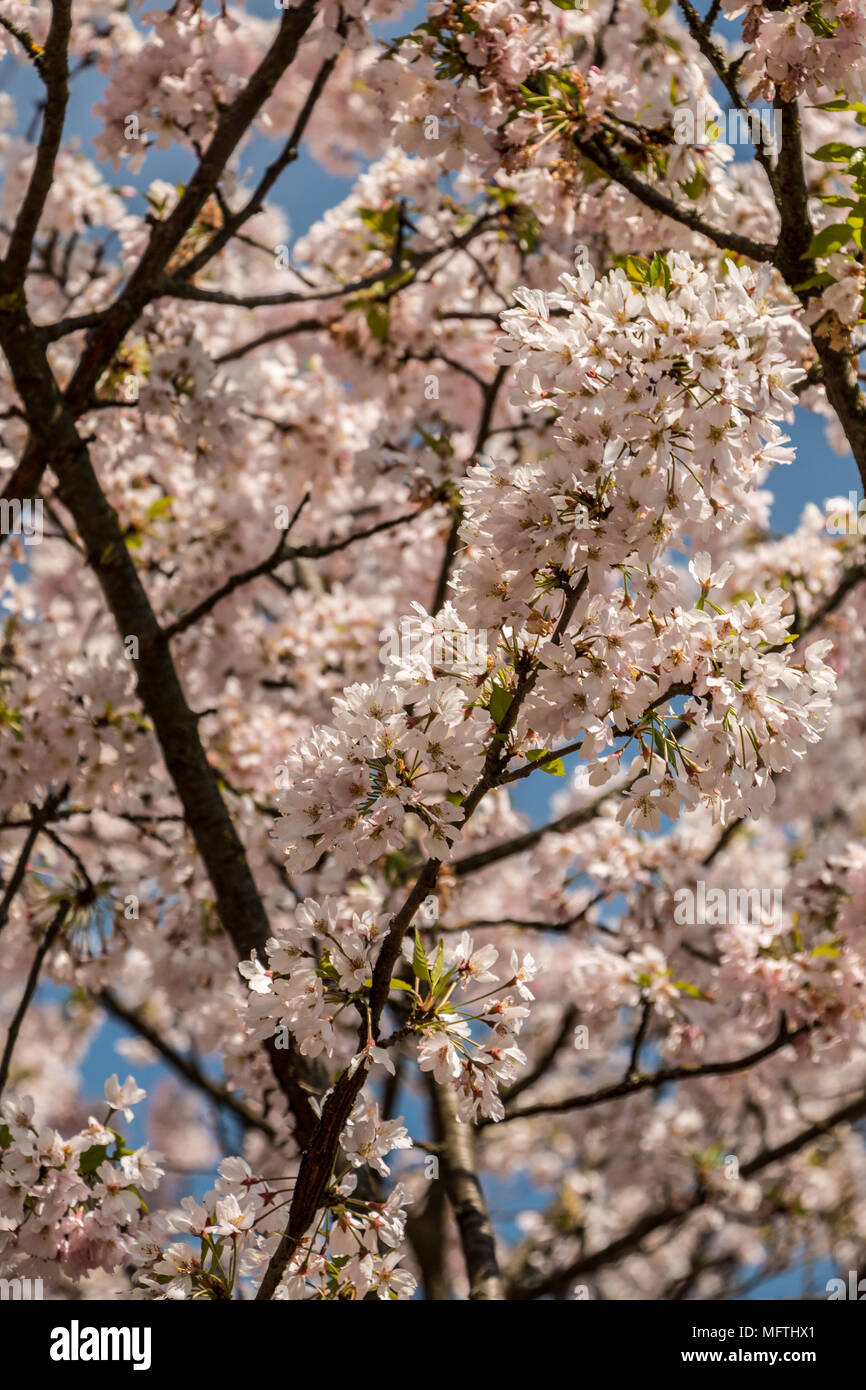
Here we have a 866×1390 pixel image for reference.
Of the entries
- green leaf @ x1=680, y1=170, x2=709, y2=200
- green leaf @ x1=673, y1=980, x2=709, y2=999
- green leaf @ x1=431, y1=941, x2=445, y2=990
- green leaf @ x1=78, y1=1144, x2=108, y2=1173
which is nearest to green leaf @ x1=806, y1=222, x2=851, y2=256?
green leaf @ x1=680, y1=170, x2=709, y2=200

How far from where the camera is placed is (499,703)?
7.23 feet

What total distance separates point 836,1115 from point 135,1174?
3124 millimetres

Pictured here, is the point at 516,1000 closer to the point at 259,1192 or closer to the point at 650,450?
the point at 259,1192

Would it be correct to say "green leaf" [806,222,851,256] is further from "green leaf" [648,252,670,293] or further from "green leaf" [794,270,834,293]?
"green leaf" [648,252,670,293]

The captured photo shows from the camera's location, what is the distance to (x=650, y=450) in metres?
2.05

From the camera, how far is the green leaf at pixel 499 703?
7.21 feet

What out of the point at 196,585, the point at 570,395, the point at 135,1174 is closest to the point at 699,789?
the point at 570,395

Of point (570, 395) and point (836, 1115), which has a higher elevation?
point (570, 395)

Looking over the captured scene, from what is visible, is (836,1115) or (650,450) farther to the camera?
(836,1115)

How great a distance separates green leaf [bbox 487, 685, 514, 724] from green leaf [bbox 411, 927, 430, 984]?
44cm

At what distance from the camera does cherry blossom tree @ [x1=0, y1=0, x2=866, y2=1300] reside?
2.16 metres
